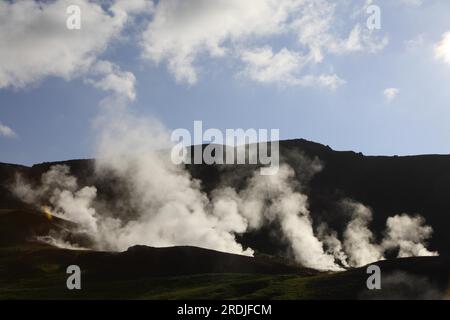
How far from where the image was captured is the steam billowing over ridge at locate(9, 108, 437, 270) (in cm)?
9900

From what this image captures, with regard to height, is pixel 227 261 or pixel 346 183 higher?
pixel 346 183

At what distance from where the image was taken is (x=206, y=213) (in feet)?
371

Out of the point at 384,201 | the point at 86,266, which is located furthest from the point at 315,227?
the point at 86,266

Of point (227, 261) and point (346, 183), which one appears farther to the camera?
point (346, 183)

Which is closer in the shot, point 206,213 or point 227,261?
point 227,261

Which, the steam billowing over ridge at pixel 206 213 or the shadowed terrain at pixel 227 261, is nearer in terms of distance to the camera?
the shadowed terrain at pixel 227 261

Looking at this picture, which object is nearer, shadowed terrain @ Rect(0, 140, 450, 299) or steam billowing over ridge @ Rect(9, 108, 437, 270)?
shadowed terrain @ Rect(0, 140, 450, 299)

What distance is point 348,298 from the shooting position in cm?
4919

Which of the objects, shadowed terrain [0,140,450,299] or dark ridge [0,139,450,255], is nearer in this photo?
shadowed terrain [0,140,450,299]

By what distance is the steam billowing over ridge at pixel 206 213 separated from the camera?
99000mm

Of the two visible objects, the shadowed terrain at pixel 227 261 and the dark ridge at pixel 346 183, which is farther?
the dark ridge at pixel 346 183
